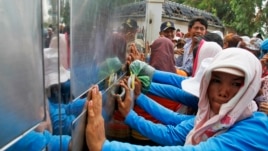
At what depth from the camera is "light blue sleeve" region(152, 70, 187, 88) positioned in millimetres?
2650

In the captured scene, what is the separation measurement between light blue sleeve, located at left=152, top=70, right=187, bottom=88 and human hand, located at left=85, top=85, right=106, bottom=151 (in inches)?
58.0

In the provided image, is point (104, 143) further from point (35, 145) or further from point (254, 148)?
point (254, 148)

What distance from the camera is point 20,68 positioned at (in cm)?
69

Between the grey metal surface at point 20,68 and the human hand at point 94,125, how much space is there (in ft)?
1.24

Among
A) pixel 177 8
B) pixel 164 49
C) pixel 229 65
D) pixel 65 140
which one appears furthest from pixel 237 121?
pixel 177 8

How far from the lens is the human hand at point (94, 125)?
1152mm

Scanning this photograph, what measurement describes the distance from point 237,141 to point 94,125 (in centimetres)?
61

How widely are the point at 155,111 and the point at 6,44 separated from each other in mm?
1543

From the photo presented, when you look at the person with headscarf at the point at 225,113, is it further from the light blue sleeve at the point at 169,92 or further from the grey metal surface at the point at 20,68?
the light blue sleeve at the point at 169,92

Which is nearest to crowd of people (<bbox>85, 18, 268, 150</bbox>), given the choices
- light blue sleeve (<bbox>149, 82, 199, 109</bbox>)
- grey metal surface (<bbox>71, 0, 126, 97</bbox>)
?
grey metal surface (<bbox>71, 0, 126, 97</bbox>)

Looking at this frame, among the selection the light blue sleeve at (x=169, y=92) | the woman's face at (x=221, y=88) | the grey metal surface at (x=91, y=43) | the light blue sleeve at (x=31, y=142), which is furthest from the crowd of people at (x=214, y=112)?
the light blue sleeve at (x=31, y=142)

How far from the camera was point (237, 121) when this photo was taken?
1341 millimetres

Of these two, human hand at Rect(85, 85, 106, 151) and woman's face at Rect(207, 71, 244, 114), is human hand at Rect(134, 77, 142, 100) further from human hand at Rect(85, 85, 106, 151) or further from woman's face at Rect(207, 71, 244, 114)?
human hand at Rect(85, 85, 106, 151)

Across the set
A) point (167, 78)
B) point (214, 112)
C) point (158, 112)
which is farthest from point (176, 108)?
point (214, 112)
